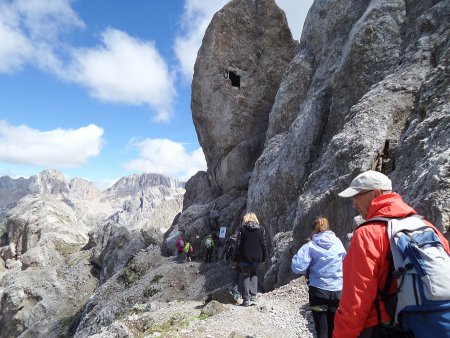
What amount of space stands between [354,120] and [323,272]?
11.8 metres

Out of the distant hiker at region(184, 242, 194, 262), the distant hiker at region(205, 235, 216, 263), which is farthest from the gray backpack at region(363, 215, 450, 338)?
the distant hiker at region(184, 242, 194, 262)

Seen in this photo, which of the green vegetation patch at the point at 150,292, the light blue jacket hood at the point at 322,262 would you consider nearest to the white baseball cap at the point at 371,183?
the light blue jacket hood at the point at 322,262

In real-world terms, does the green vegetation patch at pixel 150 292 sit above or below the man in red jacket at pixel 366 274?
below

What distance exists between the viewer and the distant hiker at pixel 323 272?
7.67 m

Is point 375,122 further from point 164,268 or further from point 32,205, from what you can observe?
point 32,205

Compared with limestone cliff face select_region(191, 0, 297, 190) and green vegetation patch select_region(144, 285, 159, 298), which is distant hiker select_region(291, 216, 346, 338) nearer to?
green vegetation patch select_region(144, 285, 159, 298)

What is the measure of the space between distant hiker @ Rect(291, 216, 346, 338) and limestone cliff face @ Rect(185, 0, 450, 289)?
3473 mm

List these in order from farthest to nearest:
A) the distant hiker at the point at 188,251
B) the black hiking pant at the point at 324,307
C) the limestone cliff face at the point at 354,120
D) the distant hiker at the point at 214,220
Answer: the distant hiker at the point at 214,220
the distant hiker at the point at 188,251
the limestone cliff face at the point at 354,120
the black hiking pant at the point at 324,307

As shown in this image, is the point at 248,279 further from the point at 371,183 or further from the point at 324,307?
the point at 371,183

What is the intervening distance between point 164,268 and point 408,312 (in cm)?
2872

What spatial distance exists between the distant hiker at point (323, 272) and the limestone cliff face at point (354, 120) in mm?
3473

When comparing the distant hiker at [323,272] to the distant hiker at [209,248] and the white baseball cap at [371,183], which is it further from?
the distant hiker at [209,248]

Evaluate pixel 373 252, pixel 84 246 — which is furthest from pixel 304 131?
pixel 84 246

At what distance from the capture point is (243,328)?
37.6 feet
